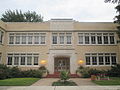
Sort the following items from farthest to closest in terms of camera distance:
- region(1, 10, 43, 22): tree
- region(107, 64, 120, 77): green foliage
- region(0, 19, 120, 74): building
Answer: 1. region(1, 10, 43, 22): tree
2. region(0, 19, 120, 74): building
3. region(107, 64, 120, 77): green foliage

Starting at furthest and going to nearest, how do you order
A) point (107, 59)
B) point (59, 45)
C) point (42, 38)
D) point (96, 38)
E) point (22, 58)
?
point (42, 38)
point (96, 38)
point (59, 45)
point (22, 58)
point (107, 59)

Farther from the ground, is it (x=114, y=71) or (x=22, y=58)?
(x=22, y=58)

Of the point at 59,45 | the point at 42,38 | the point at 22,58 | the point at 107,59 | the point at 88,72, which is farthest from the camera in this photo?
the point at 42,38

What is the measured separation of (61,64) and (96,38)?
7773 mm

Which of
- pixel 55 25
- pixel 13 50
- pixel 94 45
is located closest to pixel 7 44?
pixel 13 50

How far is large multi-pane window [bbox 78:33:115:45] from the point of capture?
27.2 m

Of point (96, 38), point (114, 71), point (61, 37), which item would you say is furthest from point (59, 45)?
point (114, 71)

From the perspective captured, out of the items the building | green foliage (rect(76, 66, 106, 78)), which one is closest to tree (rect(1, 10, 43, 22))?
the building

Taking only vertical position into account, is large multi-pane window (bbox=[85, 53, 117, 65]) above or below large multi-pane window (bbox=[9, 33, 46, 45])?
below

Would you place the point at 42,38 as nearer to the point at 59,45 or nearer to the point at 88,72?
the point at 59,45

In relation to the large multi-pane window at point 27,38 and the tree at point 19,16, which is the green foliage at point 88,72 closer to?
the large multi-pane window at point 27,38

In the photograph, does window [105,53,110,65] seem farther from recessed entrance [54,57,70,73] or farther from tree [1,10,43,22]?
tree [1,10,43,22]

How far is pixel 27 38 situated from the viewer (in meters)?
27.4

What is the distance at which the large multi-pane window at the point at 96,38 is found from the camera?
27.2 metres
